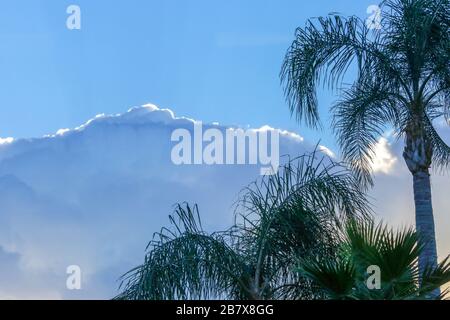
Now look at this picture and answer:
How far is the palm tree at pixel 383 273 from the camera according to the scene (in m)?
10.3

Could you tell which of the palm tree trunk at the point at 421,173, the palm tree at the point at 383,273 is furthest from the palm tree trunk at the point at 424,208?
the palm tree at the point at 383,273

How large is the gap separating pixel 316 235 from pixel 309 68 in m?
3.82

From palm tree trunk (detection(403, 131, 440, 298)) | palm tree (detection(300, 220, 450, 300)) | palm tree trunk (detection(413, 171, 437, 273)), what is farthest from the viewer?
palm tree trunk (detection(403, 131, 440, 298))

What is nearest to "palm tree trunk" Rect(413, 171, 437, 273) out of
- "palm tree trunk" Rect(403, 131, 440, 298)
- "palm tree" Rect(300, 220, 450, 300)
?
"palm tree trunk" Rect(403, 131, 440, 298)

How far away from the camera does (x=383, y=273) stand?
1042 cm

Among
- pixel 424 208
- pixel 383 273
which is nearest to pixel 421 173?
pixel 424 208

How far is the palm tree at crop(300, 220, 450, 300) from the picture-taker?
33.8 feet

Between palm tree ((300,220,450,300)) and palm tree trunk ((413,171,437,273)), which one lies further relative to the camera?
palm tree trunk ((413,171,437,273))

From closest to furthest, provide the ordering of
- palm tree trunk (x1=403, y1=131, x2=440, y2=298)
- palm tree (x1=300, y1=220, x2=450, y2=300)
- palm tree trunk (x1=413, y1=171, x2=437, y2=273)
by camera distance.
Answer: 1. palm tree (x1=300, y1=220, x2=450, y2=300)
2. palm tree trunk (x1=413, y1=171, x2=437, y2=273)
3. palm tree trunk (x1=403, y1=131, x2=440, y2=298)

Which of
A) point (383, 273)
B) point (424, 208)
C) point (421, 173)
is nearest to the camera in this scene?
point (383, 273)

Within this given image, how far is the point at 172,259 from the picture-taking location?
42.0ft

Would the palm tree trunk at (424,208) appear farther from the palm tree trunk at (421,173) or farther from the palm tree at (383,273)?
the palm tree at (383,273)

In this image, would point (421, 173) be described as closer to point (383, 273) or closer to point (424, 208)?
point (424, 208)

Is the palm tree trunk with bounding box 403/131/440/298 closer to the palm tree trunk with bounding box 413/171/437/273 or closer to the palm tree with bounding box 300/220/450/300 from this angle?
the palm tree trunk with bounding box 413/171/437/273
